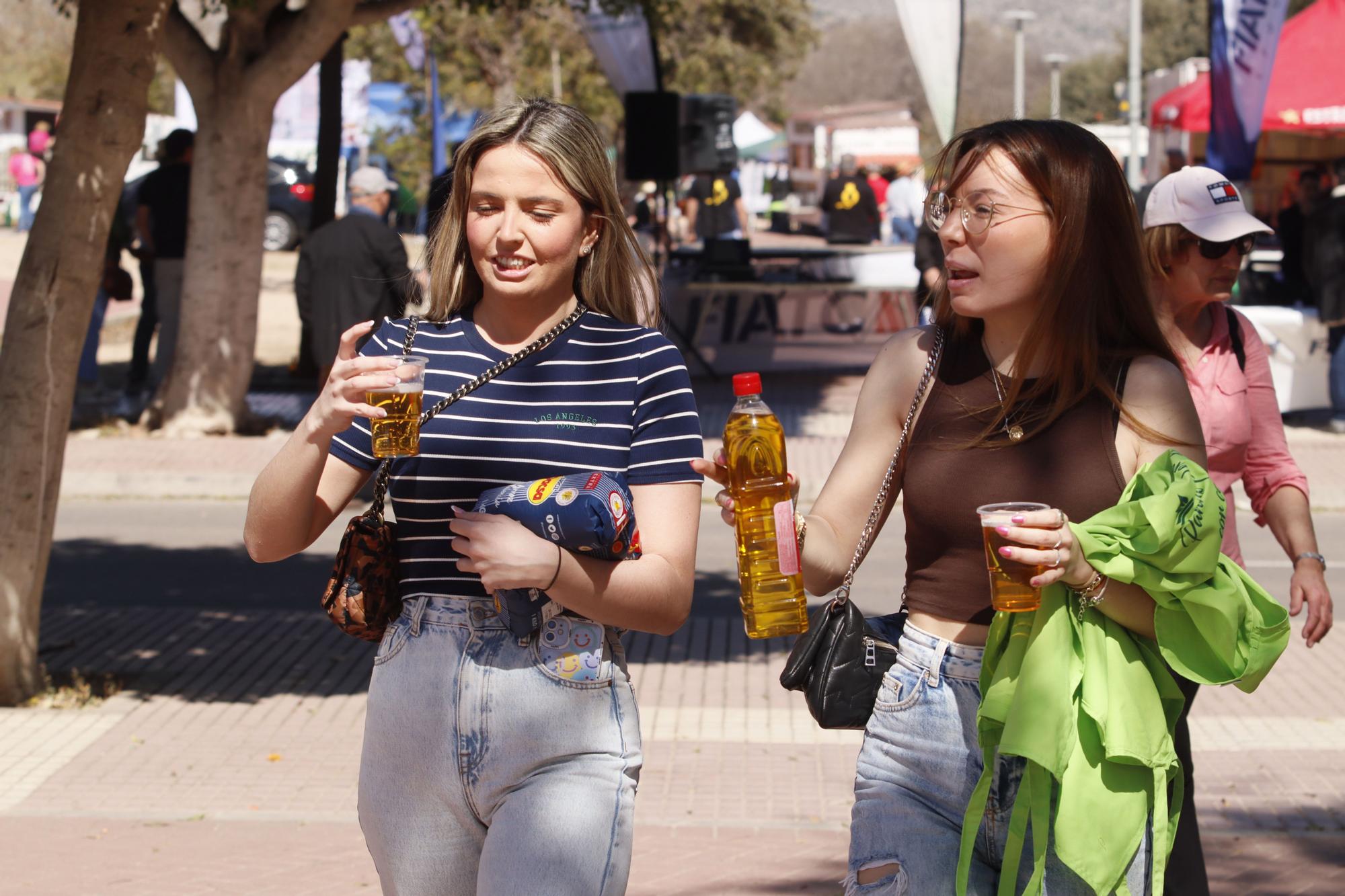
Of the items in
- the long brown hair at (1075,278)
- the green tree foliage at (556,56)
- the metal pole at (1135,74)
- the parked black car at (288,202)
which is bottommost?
the long brown hair at (1075,278)

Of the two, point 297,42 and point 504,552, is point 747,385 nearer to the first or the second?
point 504,552

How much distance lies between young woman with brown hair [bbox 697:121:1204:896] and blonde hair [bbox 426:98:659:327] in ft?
1.34

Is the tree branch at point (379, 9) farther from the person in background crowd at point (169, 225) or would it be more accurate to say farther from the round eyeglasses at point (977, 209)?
the round eyeglasses at point (977, 209)

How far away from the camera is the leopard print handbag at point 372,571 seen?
275cm

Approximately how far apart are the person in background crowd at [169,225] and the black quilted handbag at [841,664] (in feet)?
40.2

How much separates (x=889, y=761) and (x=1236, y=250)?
1.82 metres

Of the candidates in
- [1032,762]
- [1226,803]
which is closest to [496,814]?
[1032,762]

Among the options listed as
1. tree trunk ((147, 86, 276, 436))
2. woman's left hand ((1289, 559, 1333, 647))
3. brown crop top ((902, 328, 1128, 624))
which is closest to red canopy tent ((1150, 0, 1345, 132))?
tree trunk ((147, 86, 276, 436))

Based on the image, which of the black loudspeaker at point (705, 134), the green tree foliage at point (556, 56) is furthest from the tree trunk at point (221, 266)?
the green tree foliage at point (556, 56)

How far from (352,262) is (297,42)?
165cm

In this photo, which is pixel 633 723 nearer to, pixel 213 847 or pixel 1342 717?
pixel 213 847

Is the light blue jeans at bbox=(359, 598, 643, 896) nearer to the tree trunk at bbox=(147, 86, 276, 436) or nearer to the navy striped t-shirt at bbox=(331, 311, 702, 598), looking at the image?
the navy striped t-shirt at bbox=(331, 311, 702, 598)

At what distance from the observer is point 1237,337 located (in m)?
4.05

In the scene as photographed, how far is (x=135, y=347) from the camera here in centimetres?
1630
